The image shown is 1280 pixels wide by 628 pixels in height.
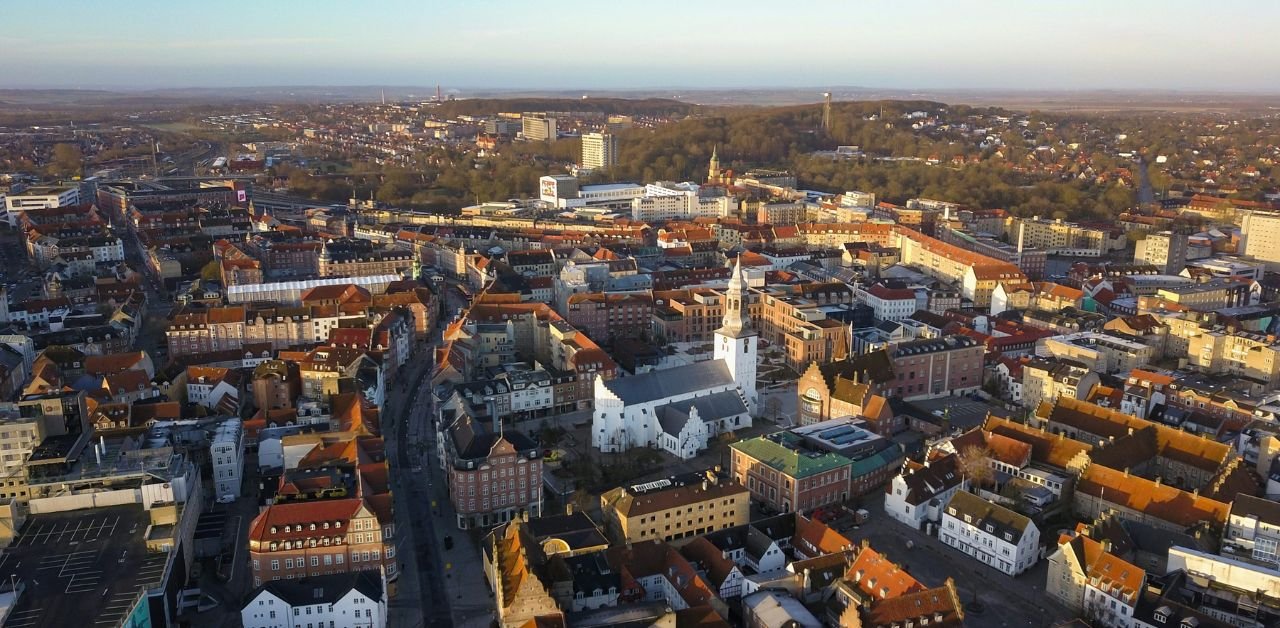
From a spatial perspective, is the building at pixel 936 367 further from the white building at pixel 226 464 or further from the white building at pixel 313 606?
the white building at pixel 226 464

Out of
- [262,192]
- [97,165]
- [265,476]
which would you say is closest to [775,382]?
[265,476]

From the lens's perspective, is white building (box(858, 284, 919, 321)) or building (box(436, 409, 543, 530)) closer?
building (box(436, 409, 543, 530))

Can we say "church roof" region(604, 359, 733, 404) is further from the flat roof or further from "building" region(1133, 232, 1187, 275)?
"building" region(1133, 232, 1187, 275)

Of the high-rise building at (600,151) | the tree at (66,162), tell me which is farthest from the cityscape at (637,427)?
the high-rise building at (600,151)

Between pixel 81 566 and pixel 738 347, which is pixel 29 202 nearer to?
pixel 81 566

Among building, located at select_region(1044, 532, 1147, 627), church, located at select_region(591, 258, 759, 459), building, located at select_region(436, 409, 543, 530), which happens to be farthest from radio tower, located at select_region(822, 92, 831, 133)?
building, located at select_region(1044, 532, 1147, 627)

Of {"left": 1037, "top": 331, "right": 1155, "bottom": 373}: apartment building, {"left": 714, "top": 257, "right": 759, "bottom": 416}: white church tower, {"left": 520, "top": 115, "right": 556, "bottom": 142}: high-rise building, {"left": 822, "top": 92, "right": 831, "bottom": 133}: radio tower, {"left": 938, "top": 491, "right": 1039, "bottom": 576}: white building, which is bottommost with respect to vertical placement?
{"left": 938, "top": 491, "right": 1039, "bottom": 576}: white building
